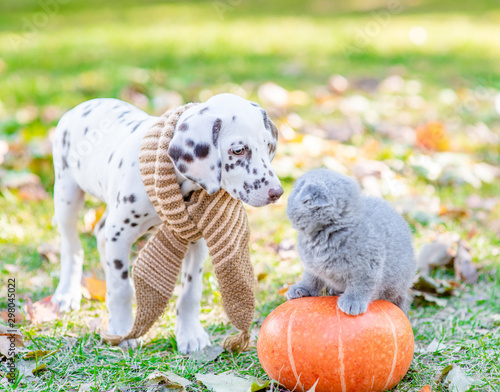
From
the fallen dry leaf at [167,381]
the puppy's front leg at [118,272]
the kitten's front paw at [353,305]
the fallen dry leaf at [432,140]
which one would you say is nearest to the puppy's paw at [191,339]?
the puppy's front leg at [118,272]

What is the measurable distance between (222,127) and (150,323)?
1210 mm

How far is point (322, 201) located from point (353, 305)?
1.76 ft

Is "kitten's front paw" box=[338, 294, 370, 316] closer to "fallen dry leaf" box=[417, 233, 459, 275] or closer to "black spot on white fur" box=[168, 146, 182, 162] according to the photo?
"black spot on white fur" box=[168, 146, 182, 162]

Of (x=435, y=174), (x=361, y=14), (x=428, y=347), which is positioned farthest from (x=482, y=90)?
(x=361, y=14)

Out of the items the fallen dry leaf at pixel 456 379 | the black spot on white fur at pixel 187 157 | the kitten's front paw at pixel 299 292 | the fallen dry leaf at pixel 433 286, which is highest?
the black spot on white fur at pixel 187 157

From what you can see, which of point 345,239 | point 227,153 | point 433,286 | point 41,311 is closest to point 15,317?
point 41,311

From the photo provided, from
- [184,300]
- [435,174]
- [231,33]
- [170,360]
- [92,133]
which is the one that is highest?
[231,33]

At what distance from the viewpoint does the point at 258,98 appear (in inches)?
322

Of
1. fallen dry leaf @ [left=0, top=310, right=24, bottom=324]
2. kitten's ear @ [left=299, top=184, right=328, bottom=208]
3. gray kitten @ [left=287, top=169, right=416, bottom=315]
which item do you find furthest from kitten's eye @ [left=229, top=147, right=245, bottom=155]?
fallen dry leaf @ [left=0, top=310, right=24, bottom=324]

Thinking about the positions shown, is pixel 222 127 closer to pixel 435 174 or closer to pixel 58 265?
pixel 58 265

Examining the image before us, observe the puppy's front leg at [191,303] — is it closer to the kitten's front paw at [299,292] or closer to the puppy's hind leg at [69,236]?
the kitten's front paw at [299,292]

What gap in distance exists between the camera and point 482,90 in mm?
9438

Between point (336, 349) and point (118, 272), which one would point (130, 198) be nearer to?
point (118, 272)

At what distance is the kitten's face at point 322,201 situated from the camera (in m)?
2.55
